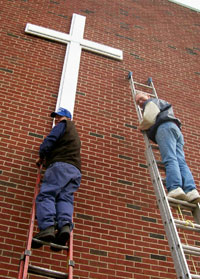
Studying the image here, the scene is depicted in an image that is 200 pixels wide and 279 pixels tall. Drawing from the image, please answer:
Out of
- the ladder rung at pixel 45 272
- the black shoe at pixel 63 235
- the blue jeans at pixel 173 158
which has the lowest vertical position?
the ladder rung at pixel 45 272

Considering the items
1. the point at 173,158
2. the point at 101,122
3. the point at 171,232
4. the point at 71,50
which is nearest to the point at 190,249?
the point at 171,232

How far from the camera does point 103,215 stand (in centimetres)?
409

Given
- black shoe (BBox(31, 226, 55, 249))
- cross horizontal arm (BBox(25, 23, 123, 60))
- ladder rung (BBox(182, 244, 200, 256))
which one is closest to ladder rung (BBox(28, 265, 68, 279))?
black shoe (BBox(31, 226, 55, 249))

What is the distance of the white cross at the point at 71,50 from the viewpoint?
502 centimetres

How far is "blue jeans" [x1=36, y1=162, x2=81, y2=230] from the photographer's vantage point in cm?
287

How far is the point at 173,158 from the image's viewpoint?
3561 millimetres

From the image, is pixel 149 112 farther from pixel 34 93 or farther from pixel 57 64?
pixel 57 64

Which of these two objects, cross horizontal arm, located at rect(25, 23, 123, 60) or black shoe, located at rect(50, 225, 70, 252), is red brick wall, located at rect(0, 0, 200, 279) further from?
black shoe, located at rect(50, 225, 70, 252)

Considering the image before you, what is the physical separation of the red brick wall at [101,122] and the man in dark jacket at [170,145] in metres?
0.86

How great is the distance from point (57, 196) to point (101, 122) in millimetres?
2046

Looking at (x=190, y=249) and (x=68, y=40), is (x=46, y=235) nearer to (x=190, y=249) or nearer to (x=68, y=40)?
(x=190, y=249)

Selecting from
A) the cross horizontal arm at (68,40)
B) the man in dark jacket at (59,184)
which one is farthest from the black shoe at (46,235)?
the cross horizontal arm at (68,40)

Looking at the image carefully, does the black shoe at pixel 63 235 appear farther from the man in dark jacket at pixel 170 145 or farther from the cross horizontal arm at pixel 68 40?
Answer: the cross horizontal arm at pixel 68 40

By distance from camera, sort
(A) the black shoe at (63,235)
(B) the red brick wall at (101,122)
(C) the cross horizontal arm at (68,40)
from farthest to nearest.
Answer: (C) the cross horizontal arm at (68,40), (B) the red brick wall at (101,122), (A) the black shoe at (63,235)
